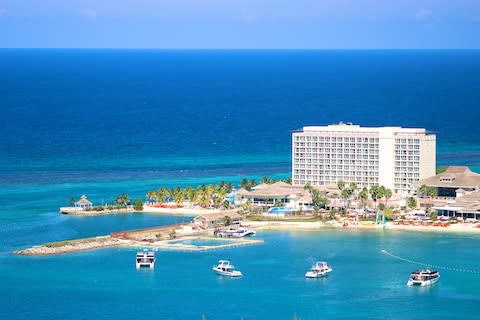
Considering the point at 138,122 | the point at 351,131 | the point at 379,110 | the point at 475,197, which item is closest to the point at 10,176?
the point at 351,131

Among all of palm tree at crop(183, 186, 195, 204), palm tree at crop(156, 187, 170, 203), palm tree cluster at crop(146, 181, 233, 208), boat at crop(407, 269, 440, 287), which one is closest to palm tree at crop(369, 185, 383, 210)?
palm tree cluster at crop(146, 181, 233, 208)

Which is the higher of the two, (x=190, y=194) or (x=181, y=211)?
(x=190, y=194)

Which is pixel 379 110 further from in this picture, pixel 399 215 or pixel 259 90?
pixel 399 215

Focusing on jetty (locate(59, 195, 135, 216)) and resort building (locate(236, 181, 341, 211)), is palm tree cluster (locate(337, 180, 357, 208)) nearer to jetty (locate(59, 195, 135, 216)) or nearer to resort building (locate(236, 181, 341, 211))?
resort building (locate(236, 181, 341, 211))

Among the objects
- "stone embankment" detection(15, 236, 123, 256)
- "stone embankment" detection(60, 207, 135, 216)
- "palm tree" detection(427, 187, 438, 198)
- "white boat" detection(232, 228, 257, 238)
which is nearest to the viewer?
"stone embankment" detection(15, 236, 123, 256)

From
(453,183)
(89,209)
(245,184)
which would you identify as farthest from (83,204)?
(453,183)

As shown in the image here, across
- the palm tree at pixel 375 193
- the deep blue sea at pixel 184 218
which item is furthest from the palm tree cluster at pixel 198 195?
the palm tree at pixel 375 193

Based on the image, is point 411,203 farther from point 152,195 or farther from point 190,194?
point 152,195
